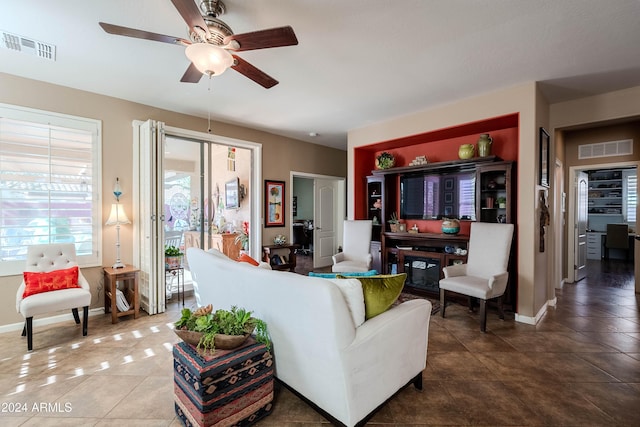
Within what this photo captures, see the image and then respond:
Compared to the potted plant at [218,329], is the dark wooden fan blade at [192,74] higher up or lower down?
higher up

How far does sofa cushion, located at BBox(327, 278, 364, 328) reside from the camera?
1576mm

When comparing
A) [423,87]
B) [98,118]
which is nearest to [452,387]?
[423,87]

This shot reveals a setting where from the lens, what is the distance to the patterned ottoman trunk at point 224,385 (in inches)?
56.8

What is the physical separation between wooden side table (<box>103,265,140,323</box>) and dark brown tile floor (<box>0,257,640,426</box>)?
152 millimetres

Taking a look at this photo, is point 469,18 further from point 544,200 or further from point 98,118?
point 98,118

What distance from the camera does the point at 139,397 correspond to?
1929 mm

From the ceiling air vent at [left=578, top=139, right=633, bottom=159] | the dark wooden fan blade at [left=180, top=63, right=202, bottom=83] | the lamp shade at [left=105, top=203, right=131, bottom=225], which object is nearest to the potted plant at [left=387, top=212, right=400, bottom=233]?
the ceiling air vent at [left=578, top=139, right=633, bottom=159]

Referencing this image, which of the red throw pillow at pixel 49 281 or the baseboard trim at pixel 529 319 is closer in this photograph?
the red throw pillow at pixel 49 281

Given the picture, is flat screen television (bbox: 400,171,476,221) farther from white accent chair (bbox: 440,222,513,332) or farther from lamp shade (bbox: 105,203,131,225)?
lamp shade (bbox: 105,203,131,225)

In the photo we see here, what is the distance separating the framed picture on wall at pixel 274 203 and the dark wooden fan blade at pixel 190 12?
139 inches

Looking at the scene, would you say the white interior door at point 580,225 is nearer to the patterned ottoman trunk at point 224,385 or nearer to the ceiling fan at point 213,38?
the ceiling fan at point 213,38

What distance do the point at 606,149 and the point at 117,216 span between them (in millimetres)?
6961

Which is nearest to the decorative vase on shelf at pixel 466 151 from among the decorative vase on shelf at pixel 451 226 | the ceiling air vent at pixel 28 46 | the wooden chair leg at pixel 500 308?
the decorative vase on shelf at pixel 451 226

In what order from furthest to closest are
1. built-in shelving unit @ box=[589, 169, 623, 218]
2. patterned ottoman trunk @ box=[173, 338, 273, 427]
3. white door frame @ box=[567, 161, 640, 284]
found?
built-in shelving unit @ box=[589, 169, 623, 218], white door frame @ box=[567, 161, 640, 284], patterned ottoman trunk @ box=[173, 338, 273, 427]
